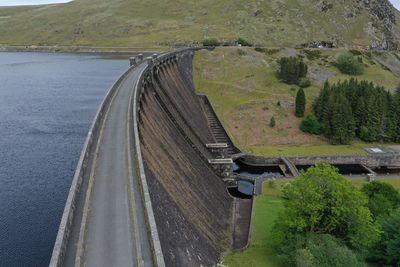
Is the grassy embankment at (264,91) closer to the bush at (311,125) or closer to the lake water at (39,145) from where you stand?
the bush at (311,125)

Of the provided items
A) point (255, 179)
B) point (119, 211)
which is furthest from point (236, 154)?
point (119, 211)

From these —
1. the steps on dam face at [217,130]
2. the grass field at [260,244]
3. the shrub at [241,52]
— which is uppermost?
the shrub at [241,52]

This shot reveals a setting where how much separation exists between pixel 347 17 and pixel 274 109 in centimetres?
11669

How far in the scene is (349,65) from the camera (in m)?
123

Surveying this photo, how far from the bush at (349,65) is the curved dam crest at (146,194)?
2778 inches

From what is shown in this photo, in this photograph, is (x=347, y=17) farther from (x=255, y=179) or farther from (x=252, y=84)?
(x=255, y=179)

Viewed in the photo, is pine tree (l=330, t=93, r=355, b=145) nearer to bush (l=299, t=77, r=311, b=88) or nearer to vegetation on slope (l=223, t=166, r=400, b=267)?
bush (l=299, t=77, r=311, b=88)

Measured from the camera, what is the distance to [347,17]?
191 m

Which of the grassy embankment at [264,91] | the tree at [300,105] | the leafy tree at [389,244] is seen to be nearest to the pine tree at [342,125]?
the grassy embankment at [264,91]

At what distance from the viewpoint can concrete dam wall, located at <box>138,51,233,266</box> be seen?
34.4 m

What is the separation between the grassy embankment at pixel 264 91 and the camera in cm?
8819

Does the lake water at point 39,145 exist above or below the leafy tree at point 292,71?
below

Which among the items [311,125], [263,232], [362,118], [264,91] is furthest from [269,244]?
[264,91]

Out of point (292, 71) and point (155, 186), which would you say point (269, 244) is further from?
point (292, 71)
